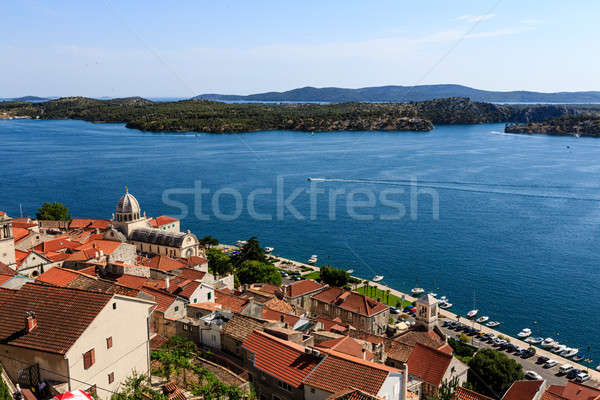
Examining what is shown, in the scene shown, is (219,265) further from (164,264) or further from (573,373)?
(573,373)

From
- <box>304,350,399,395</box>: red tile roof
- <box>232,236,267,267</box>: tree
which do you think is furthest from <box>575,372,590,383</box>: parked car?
<box>232,236,267,267</box>: tree

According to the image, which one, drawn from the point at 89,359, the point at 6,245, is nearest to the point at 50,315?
the point at 89,359

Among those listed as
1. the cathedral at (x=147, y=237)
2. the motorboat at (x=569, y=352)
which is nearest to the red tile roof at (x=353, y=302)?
the cathedral at (x=147, y=237)

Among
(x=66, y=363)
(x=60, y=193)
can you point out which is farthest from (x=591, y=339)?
(x=60, y=193)

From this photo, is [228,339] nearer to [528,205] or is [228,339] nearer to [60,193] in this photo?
[528,205]

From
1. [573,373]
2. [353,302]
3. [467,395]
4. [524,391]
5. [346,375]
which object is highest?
[346,375]

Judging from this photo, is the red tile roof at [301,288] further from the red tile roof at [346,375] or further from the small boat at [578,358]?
the red tile roof at [346,375]

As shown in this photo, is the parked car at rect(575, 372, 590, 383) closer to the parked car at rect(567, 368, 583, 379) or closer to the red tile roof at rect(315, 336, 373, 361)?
the parked car at rect(567, 368, 583, 379)
